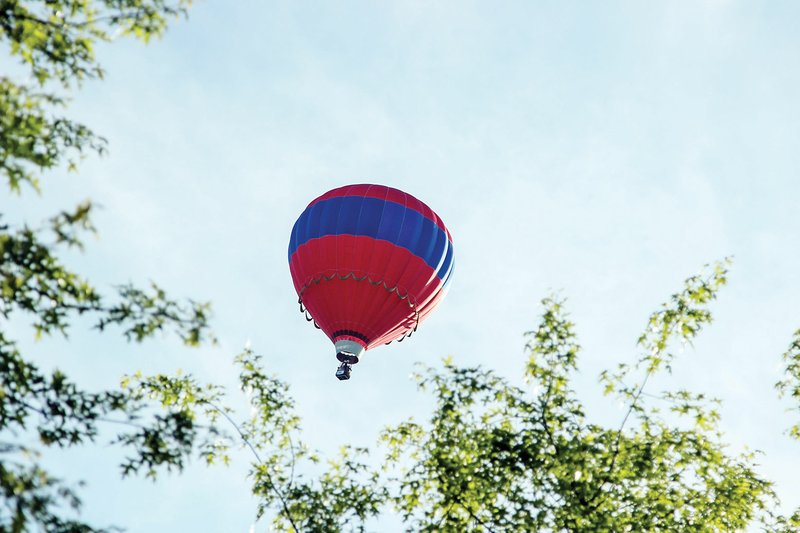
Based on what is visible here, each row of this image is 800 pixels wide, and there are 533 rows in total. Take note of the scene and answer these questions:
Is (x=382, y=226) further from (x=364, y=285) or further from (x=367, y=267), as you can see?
(x=364, y=285)

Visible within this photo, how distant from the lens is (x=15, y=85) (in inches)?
368

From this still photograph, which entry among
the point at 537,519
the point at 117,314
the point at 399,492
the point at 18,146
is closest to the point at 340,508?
the point at 399,492

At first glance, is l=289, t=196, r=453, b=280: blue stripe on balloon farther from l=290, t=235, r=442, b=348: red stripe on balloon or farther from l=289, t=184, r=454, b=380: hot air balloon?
l=290, t=235, r=442, b=348: red stripe on balloon

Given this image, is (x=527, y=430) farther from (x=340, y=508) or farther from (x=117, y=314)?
(x=117, y=314)

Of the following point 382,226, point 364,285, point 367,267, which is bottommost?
point 364,285

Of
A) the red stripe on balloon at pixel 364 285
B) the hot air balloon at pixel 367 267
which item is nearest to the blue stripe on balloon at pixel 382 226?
the hot air balloon at pixel 367 267

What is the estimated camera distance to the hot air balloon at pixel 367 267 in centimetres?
2745

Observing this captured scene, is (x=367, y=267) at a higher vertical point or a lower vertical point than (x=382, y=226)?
lower

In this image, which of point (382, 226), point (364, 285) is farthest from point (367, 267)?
point (382, 226)

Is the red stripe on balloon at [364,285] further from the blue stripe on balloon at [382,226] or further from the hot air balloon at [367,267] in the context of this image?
the blue stripe on balloon at [382,226]

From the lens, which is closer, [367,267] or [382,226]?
[367,267]

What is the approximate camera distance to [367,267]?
2738 cm

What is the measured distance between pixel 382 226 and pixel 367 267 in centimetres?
163

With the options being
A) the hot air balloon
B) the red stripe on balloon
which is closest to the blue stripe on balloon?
the hot air balloon
